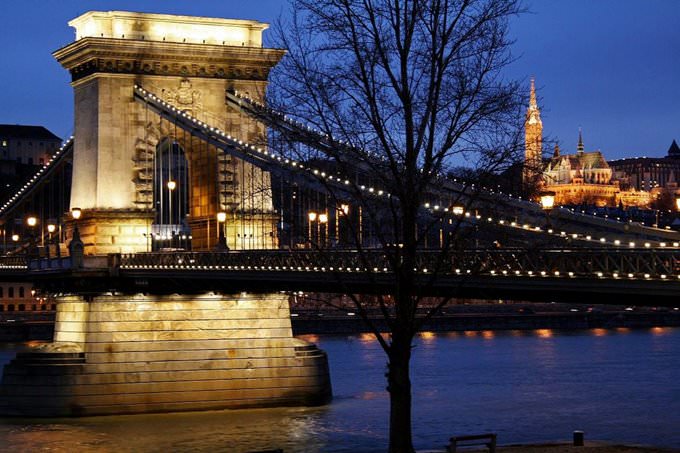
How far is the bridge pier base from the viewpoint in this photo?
169 feet

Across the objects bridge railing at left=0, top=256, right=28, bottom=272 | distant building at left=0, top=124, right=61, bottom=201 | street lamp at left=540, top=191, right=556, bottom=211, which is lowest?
street lamp at left=540, top=191, right=556, bottom=211

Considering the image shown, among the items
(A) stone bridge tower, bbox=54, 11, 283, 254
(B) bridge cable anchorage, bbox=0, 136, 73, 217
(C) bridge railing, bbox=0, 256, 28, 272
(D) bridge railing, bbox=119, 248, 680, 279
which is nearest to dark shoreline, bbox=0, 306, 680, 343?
(B) bridge cable anchorage, bbox=0, 136, 73, 217

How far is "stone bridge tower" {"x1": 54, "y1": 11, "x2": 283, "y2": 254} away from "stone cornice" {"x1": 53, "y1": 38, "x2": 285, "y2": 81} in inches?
1.5

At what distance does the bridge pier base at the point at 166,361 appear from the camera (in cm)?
5162

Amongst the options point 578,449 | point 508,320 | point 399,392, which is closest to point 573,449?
point 578,449

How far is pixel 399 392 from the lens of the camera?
94.2 ft

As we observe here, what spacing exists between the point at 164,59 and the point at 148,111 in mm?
2121

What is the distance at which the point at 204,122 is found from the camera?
61.8 m

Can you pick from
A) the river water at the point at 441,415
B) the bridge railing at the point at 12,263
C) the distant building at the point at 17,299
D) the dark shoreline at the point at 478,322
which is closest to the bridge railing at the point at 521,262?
the river water at the point at 441,415

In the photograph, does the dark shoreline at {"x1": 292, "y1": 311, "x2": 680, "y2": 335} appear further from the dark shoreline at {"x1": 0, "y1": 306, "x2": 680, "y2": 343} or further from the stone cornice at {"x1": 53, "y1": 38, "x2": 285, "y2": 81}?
the stone cornice at {"x1": 53, "y1": 38, "x2": 285, "y2": 81}

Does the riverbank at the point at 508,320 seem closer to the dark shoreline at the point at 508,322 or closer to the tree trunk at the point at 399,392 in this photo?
the dark shoreline at the point at 508,322

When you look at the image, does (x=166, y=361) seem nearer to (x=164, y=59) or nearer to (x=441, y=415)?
(x=441, y=415)

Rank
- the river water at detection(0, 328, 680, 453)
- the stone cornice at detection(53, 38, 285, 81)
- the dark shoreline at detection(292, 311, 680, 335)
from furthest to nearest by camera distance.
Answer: the dark shoreline at detection(292, 311, 680, 335), the stone cornice at detection(53, 38, 285, 81), the river water at detection(0, 328, 680, 453)

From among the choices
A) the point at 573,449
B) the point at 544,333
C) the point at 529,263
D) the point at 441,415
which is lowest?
the point at 441,415
